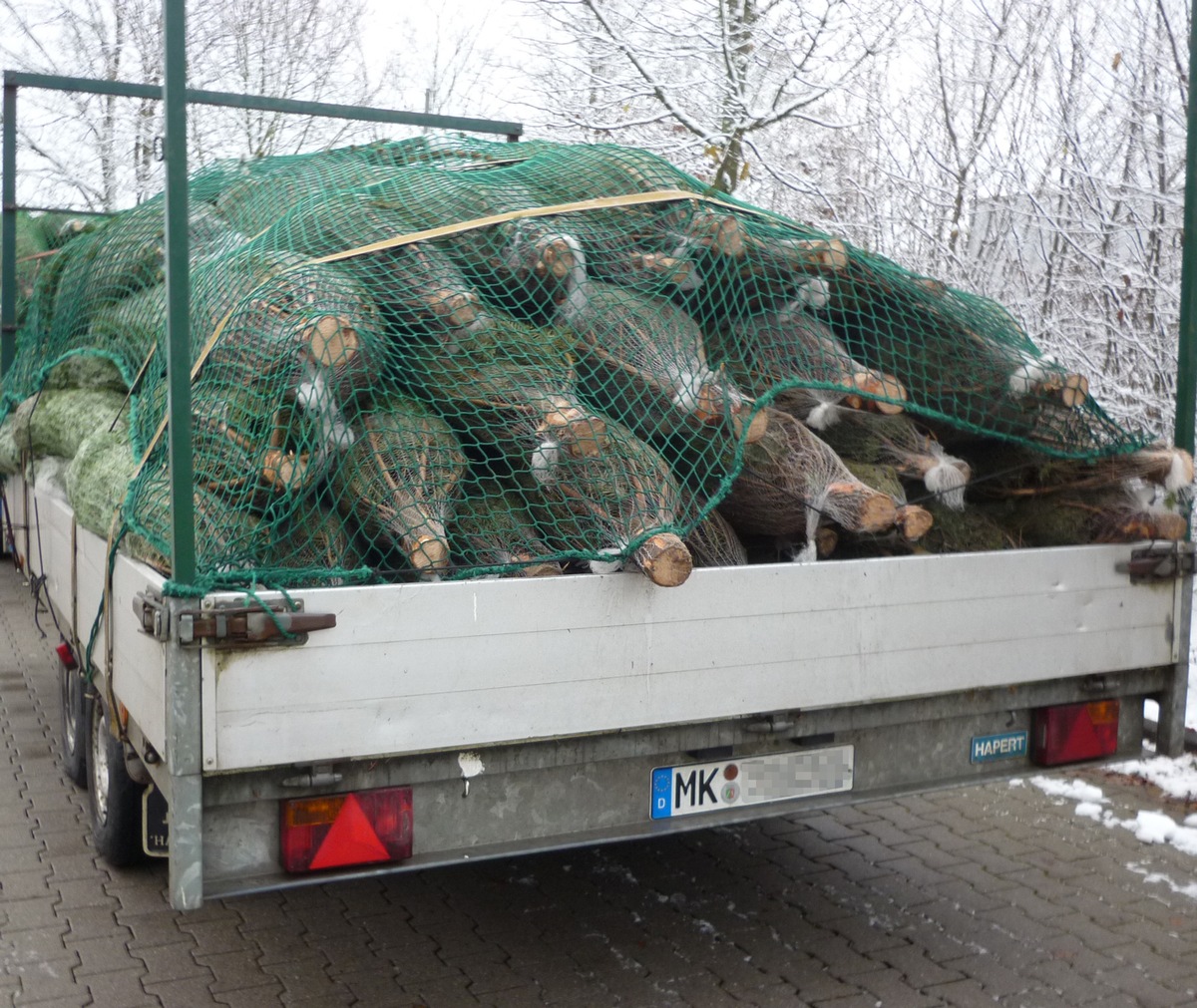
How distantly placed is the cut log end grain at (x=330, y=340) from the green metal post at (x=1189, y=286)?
2540 millimetres

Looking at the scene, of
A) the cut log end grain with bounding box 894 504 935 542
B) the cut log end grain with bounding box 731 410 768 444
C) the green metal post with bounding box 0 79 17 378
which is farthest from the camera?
the green metal post with bounding box 0 79 17 378

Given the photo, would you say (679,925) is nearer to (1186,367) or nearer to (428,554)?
(428,554)

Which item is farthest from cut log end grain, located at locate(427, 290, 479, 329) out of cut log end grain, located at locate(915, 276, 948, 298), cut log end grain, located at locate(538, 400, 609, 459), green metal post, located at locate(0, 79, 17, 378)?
green metal post, located at locate(0, 79, 17, 378)

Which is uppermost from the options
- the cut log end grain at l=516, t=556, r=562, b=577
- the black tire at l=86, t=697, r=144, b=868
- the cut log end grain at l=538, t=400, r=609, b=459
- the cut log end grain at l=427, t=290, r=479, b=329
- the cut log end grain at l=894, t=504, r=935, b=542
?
the cut log end grain at l=427, t=290, r=479, b=329

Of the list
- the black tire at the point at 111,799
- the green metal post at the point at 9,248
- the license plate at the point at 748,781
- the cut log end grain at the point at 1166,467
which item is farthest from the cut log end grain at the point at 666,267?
the green metal post at the point at 9,248

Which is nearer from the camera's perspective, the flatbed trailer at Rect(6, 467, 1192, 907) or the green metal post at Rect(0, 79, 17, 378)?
the flatbed trailer at Rect(6, 467, 1192, 907)

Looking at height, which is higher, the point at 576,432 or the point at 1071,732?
the point at 576,432

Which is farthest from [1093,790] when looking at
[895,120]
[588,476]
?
[895,120]

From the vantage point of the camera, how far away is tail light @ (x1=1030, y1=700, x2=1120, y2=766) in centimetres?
371

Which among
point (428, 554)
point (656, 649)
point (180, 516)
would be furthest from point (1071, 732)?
point (180, 516)

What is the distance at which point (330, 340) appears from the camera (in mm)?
3205

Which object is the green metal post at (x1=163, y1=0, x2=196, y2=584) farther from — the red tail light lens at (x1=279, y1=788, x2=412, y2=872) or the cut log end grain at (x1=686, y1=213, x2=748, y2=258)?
the cut log end grain at (x1=686, y1=213, x2=748, y2=258)

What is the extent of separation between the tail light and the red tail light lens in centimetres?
191

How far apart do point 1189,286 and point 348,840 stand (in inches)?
119
